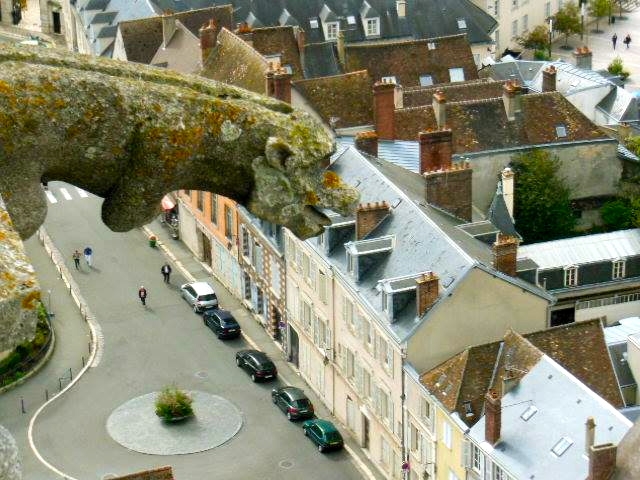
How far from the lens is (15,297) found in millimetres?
6898

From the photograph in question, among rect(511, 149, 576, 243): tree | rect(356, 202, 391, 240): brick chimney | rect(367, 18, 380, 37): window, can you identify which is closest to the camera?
rect(356, 202, 391, 240): brick chimney

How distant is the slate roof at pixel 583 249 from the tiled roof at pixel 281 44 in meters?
27.0

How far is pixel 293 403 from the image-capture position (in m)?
61.6

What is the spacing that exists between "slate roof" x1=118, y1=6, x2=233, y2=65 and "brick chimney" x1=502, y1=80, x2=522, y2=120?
24656mm

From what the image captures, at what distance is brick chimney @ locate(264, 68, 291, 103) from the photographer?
70.7 meters

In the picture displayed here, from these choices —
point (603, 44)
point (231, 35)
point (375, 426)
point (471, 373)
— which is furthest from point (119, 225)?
point (603, 44)

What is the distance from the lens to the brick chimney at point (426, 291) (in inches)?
1999

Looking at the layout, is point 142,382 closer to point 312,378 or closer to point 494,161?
point 312,378

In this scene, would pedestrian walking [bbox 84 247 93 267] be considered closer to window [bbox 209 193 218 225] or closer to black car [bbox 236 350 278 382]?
window [bbox 209 193 218 225]

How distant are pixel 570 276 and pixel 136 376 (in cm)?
2063

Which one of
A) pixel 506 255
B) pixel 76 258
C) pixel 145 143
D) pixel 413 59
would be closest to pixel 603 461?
pixel 506 255

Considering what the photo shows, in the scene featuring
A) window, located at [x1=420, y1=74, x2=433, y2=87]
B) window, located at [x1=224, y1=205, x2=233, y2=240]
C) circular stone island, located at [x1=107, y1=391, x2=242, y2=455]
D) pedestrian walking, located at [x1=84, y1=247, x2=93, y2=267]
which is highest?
window, located at [x1=420, y1=74, x2=433, y2=87]

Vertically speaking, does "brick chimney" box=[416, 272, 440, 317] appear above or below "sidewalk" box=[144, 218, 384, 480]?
above

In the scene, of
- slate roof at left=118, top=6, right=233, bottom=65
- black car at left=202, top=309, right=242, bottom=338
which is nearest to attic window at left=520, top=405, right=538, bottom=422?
black car at left=202, top=309, right=242, bottom=338
